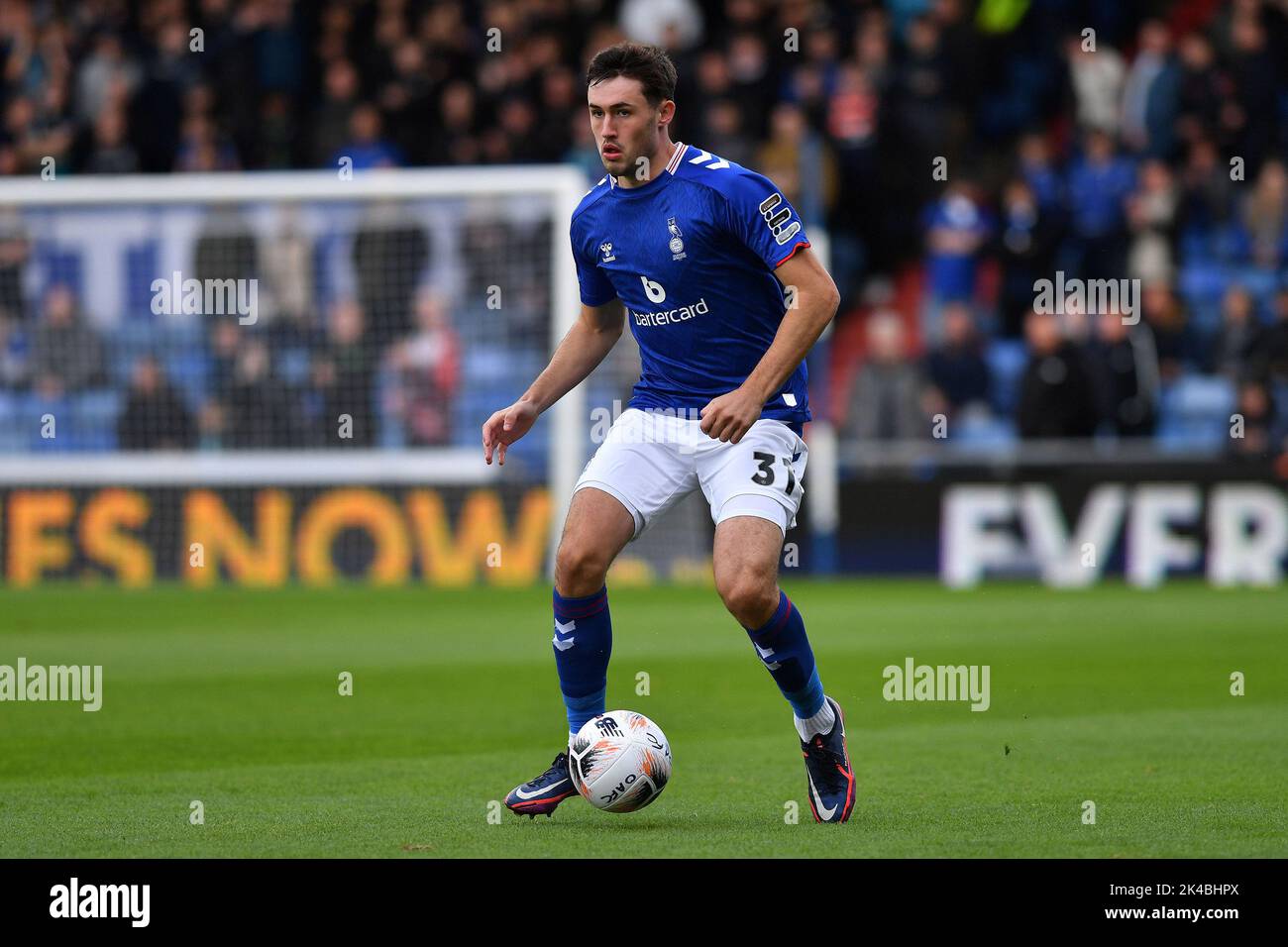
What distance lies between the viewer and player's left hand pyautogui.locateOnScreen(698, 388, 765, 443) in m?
6.26

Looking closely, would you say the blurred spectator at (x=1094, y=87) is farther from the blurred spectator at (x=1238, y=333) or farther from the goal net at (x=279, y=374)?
the goal net at (x=279, y=374)

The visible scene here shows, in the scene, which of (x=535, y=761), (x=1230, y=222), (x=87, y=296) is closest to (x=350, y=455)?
(x=87, y=296)

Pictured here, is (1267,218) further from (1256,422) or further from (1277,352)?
(1256,422)

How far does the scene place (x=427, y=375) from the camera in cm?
1775

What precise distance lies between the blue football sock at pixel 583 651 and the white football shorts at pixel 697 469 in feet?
0.93

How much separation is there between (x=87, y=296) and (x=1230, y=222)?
10.5 metres

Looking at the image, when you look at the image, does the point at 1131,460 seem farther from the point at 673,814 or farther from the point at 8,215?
the point at 673,814

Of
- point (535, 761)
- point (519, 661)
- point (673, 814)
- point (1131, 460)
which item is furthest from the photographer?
point (1131, 460)

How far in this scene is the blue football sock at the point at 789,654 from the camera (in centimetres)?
658

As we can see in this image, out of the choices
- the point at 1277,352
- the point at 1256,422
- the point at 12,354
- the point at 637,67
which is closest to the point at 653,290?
the point at 637,67

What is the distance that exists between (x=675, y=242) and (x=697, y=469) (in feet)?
2.48

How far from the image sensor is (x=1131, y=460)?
1703cm

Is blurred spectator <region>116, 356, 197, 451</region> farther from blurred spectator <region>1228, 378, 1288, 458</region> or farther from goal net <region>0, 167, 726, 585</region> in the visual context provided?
blurred spectator <region>1228, 378, 1288, 458</region>

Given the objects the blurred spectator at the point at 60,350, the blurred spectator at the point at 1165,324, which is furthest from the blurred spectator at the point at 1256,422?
the blurred spectator at the point at 60,350
